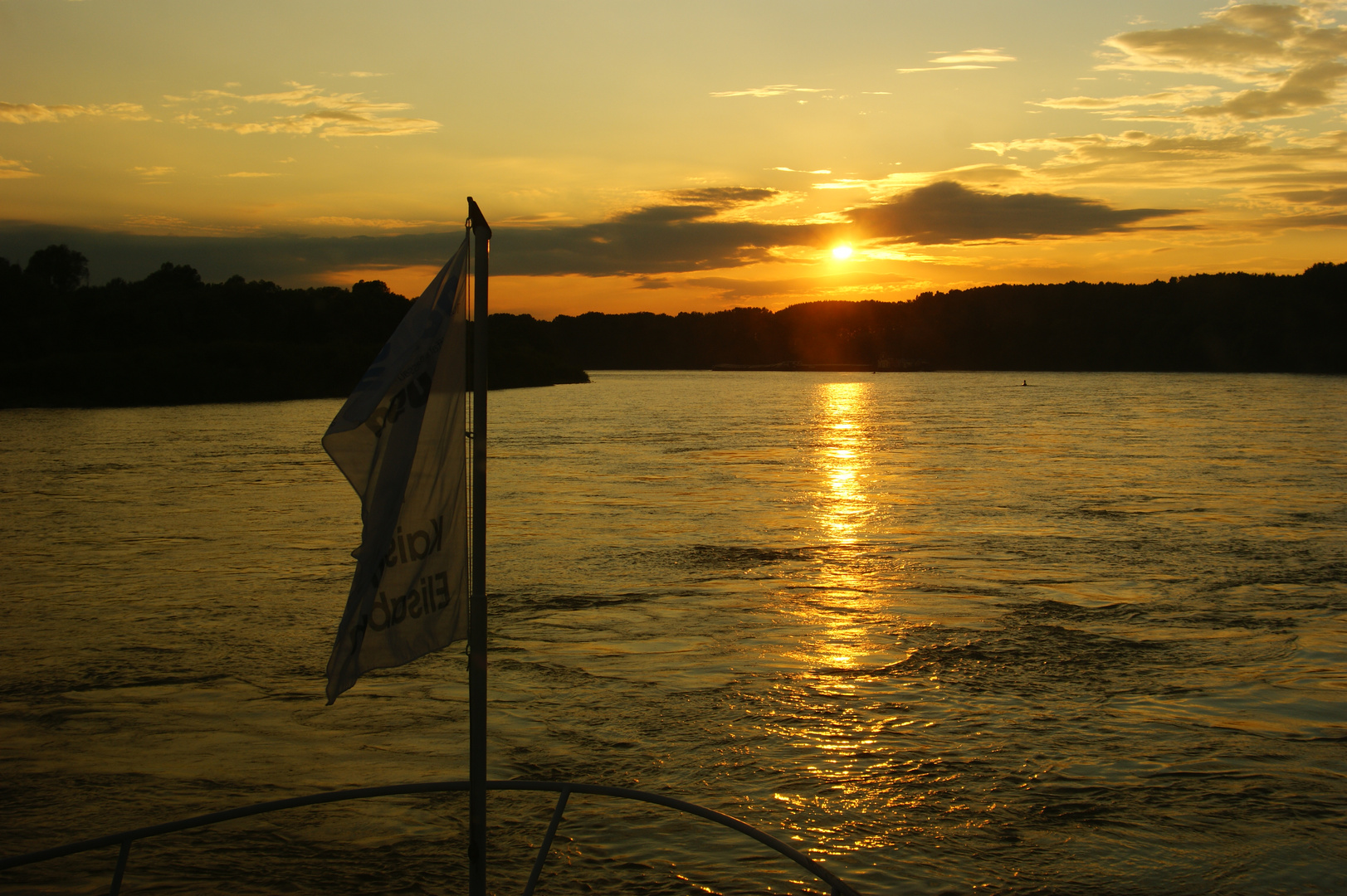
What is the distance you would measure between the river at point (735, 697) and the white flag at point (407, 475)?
282cm

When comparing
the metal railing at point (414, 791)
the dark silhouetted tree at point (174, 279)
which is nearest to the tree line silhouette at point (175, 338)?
the dark silhouetted tree at point (174, 279)

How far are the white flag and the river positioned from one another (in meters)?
2.82

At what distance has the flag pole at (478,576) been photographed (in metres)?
4.26

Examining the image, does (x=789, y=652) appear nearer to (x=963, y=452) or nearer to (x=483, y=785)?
(x=483, y=785)

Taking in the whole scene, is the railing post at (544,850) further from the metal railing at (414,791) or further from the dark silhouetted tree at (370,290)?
the dark silhouetted tree at (370,290)

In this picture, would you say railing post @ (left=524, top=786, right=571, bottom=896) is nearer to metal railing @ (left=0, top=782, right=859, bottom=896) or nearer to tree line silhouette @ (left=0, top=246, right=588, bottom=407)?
metal railing @ (left=0, top=782, right=859, bottom=896)

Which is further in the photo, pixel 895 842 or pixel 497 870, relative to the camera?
pixel 895 842

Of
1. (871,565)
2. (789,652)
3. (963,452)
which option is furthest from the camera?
(963,452)

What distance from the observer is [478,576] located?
4.41 m

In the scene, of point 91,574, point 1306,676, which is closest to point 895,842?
point 1306,676

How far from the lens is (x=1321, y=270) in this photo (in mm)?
173875

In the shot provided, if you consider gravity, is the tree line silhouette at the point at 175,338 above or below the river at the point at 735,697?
above

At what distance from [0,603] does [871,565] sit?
12046 mm

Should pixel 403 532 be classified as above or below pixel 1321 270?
below
